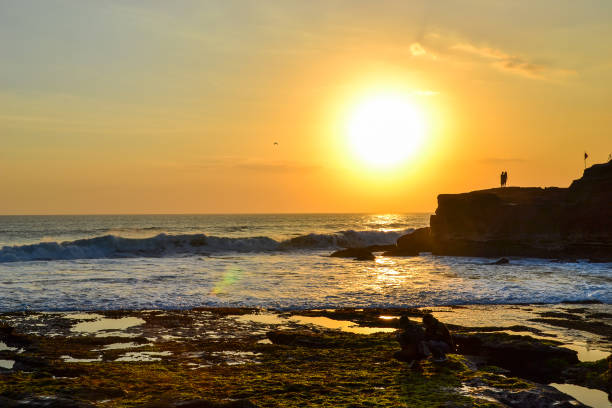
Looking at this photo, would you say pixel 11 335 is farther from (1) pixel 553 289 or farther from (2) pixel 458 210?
(2) pixel 458 210

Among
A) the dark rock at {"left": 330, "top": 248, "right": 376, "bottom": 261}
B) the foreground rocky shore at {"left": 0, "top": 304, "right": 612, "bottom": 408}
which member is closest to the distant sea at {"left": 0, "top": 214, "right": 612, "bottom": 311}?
the dark rock at {"left": 330, "top": 248, "right": 376, "bottom": 261}

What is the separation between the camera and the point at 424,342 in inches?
500

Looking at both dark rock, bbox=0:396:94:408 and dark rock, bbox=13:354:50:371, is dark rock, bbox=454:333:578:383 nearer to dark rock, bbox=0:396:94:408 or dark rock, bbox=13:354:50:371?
dark rock, bbox=0:396:94:408

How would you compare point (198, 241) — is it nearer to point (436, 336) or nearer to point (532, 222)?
point (532, 222)

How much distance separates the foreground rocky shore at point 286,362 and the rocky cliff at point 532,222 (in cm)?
2826

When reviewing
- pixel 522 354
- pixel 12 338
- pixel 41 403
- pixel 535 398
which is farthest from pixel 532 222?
pixel 41 403

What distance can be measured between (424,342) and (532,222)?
39909 millimetres

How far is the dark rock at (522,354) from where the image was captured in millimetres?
11797

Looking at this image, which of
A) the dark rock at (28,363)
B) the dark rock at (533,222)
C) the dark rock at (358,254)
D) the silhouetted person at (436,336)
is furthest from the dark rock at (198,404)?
the dark rock at (533,222)

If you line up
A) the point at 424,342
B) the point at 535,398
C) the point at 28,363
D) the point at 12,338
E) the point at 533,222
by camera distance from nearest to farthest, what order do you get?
the point at 535,398 < the point at 28,363 < the point at 424,342 < the point at 12,338 < the point at 533,222

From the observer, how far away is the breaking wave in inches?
2085

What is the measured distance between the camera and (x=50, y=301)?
2272 centimetres

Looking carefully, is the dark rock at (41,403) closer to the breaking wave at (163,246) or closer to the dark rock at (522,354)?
the dark rock at (522,354)

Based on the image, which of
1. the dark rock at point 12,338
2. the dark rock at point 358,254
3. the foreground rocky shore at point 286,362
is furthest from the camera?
the dark rock at point 358,254
